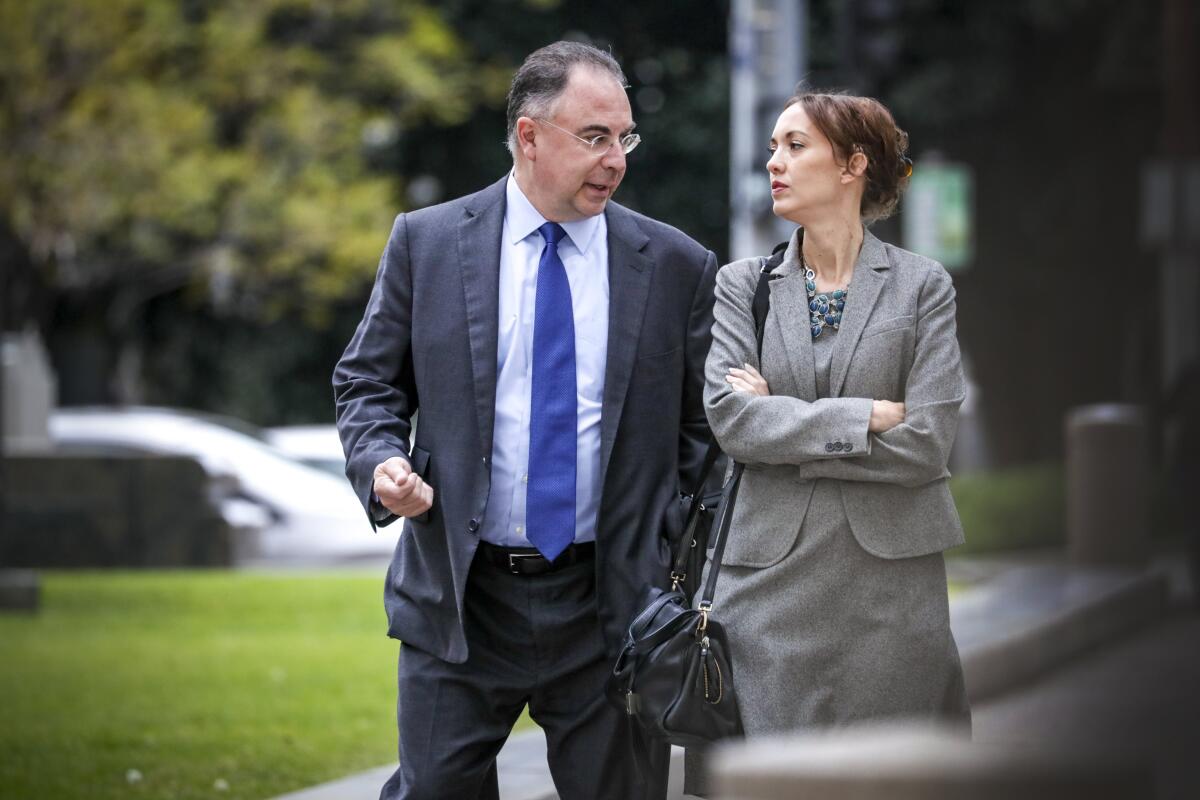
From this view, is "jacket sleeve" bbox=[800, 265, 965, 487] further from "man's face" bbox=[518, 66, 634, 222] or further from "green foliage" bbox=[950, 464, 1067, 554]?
"green foliage" bbox=[950, 464, 1067, 554]

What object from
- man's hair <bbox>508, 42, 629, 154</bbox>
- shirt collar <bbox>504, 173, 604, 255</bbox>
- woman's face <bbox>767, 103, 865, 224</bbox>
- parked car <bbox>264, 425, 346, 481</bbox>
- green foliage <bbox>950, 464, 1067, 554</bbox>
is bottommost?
green foliage <bbox>950, 464, 1067, 554</bbox>

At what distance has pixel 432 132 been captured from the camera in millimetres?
27719

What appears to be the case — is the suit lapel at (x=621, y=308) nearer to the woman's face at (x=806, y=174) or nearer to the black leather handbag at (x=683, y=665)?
the black leather handbag at (x=683, y=665)

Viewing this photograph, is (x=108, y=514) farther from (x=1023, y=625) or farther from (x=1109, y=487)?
(x=1023, y=625)

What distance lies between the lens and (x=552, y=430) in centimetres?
396

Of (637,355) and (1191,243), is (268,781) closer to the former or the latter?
(637,355)

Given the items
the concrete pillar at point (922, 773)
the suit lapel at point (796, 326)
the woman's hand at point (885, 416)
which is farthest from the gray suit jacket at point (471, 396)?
the concrete pillar at point (922, 773)

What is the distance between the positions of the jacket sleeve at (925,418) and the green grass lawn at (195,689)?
3233mm

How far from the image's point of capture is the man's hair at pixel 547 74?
13.3ft

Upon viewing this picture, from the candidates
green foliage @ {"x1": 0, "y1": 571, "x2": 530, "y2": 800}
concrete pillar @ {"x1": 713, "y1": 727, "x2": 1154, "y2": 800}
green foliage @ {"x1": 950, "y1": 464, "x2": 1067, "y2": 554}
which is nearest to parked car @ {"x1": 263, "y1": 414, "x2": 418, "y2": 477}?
green foliage @ {"x1": 0, "y1": 571, "x2": 530, "y2": 800}

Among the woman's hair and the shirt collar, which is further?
the shirt collar

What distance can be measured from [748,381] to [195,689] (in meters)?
5.68

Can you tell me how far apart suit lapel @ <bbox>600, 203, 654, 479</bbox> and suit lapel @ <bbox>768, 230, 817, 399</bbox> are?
36 cm

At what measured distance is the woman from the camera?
3615 millimetres
